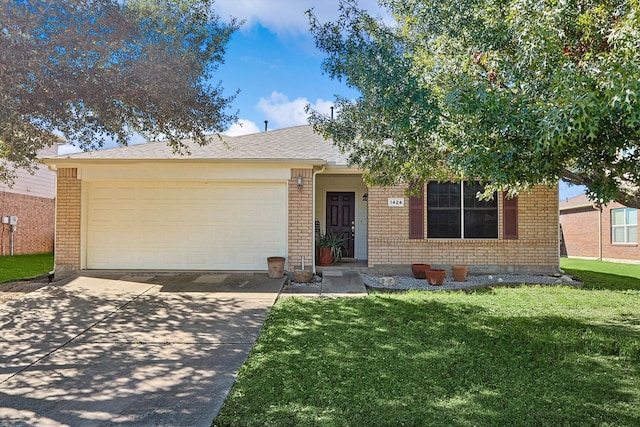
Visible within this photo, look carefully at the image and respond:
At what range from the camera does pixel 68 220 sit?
10.4 m

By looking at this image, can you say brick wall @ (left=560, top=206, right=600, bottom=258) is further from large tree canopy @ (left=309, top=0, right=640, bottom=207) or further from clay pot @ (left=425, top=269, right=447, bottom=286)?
large tree canopy @ (left=309, top=0, right=640, bottom=207)

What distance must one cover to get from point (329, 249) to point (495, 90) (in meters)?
7.62

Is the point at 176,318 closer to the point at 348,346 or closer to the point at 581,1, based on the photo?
the point at 348,346

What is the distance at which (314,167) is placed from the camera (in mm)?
10242

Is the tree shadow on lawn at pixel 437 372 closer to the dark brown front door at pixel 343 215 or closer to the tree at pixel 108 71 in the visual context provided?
the tree at pixel 108 71

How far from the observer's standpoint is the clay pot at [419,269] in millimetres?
10211

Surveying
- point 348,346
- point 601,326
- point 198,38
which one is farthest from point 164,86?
point 601,326

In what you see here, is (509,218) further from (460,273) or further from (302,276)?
(302,276)

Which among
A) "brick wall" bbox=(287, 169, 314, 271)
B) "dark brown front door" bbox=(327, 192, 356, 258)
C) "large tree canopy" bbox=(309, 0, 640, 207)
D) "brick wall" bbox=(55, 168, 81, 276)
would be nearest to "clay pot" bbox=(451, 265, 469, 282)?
"brick wall" bbox=(287, 169, 314, 271)

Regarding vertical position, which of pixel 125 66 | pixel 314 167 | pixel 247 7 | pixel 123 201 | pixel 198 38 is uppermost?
pixel 247 7

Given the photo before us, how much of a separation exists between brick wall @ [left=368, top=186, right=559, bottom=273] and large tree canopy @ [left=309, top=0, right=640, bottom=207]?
148 inches

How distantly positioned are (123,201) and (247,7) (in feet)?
19.1

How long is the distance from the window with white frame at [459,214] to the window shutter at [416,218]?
0.24 metres

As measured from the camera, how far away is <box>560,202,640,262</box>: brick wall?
17250 millimetres
